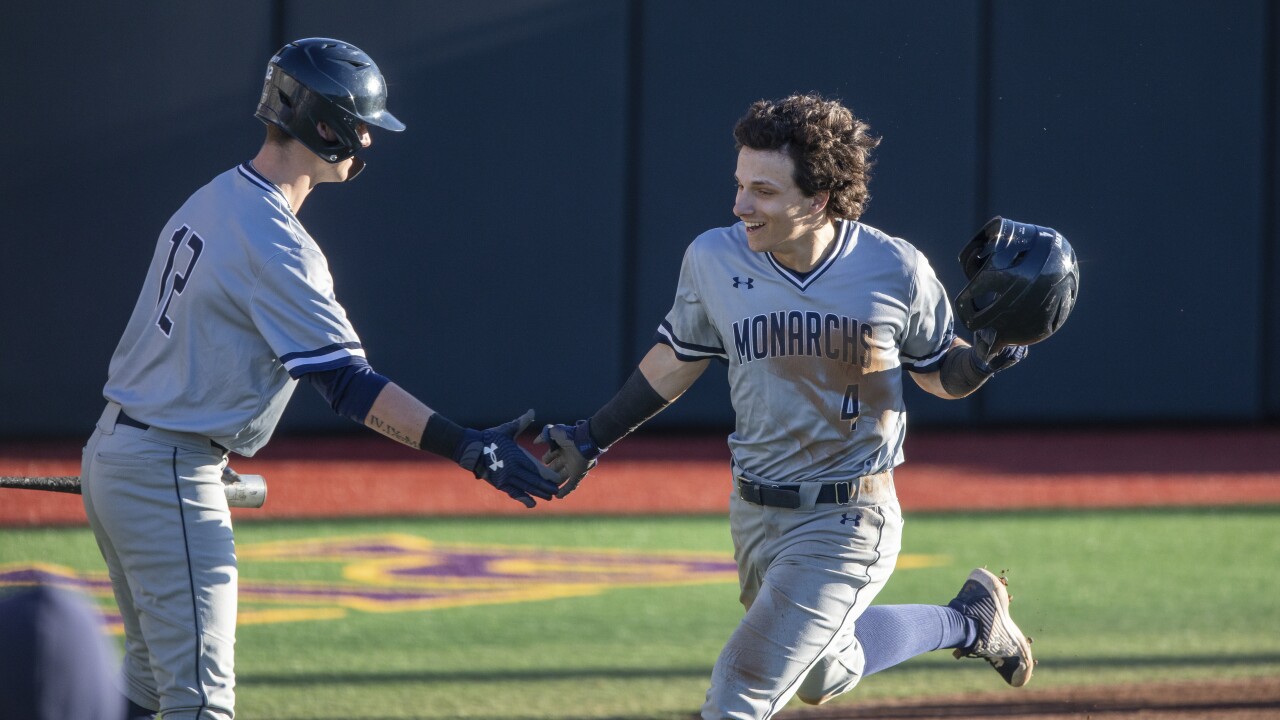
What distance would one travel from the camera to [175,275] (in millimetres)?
4035

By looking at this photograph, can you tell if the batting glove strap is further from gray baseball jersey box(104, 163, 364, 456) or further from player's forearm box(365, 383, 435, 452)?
gray baseball jersey box(104, 163, 364, 456)

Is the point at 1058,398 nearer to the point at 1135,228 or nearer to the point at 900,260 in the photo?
the point at 1135,228

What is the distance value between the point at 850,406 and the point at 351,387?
139 cm

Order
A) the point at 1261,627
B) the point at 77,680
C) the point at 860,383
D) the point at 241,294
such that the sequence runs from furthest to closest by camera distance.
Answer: the point at 1261,627
the point at 860,383
the point at 241,294
the point at 77,680

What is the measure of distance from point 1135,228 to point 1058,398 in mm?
1715

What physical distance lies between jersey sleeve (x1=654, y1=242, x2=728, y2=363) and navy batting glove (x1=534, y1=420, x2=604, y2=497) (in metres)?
0.42

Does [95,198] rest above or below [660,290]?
above

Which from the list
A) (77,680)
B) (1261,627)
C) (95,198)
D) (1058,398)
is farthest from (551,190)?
(77,680)

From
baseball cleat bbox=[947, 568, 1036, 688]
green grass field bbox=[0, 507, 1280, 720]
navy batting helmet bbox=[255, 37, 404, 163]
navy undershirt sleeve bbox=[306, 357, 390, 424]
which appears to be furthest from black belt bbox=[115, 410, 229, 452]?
baseball cleat bbox=[947, 568, 1036, 688]

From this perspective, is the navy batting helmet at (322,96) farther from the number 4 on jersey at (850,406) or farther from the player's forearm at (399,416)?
the number 4 on jersey at (850,406)

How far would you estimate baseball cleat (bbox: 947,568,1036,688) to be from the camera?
516cm

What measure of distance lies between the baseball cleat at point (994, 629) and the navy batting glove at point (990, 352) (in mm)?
1079

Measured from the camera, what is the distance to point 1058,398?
14.4m

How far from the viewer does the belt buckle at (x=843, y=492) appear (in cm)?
432
